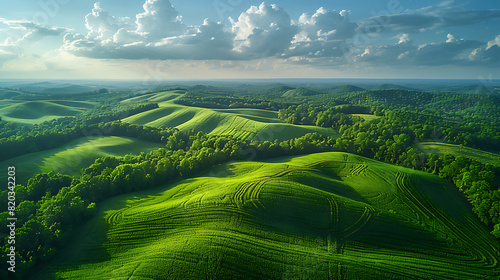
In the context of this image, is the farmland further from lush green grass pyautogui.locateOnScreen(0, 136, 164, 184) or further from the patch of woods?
lush green grass pyautogui.locateOnScreen(0, 136, 164, 184)

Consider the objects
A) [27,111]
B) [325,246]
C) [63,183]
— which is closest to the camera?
[325,246]

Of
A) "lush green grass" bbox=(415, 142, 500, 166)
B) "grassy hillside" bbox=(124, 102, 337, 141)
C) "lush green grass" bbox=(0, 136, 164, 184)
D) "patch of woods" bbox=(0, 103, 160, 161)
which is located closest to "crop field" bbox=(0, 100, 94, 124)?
"patch of woods" bbox=(0, 103, 160, 161)

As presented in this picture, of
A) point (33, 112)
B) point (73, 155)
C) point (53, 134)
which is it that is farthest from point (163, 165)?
point (33, 112)

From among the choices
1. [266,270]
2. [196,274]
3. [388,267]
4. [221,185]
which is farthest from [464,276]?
[221,185]

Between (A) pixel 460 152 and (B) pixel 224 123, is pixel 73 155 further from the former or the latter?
(A) pixel 460 152

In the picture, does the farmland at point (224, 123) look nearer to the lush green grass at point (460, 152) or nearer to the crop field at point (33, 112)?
the lush green grass at point (460, 152)

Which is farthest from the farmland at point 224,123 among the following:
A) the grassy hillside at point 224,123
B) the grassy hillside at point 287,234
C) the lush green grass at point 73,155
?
the grassy hillside at point 287,234

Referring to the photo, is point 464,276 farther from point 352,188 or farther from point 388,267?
point 352,188

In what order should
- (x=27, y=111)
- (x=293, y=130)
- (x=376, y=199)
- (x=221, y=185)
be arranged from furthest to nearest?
(x=27, y=111), (x=293, y=130), (x=221, y=185), (x=376, y=199)
